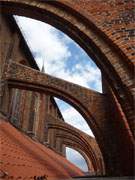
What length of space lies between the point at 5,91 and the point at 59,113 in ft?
55.0

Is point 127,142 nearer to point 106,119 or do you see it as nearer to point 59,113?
point 106,119

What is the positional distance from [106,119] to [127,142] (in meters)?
2.00

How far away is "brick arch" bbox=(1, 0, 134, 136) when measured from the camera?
15.4 ft

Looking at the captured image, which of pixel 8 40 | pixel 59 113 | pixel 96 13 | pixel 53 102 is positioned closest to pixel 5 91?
pixel 8 40

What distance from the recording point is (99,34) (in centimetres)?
510

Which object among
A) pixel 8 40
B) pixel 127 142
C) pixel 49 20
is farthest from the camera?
pixel 8 40

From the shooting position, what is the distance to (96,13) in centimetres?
527


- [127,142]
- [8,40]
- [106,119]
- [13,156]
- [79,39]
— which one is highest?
[8,40]

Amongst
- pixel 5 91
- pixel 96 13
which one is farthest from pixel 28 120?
pixel 96 13

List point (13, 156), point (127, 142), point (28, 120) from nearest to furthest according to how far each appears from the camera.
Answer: point (13, 156), point (127, 142), point (28, 120)

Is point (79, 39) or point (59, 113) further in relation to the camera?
point (59, 113)

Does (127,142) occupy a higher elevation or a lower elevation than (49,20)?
lower

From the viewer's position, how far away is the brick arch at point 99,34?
468cm

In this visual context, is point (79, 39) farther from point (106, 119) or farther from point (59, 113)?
point (59, 113)
